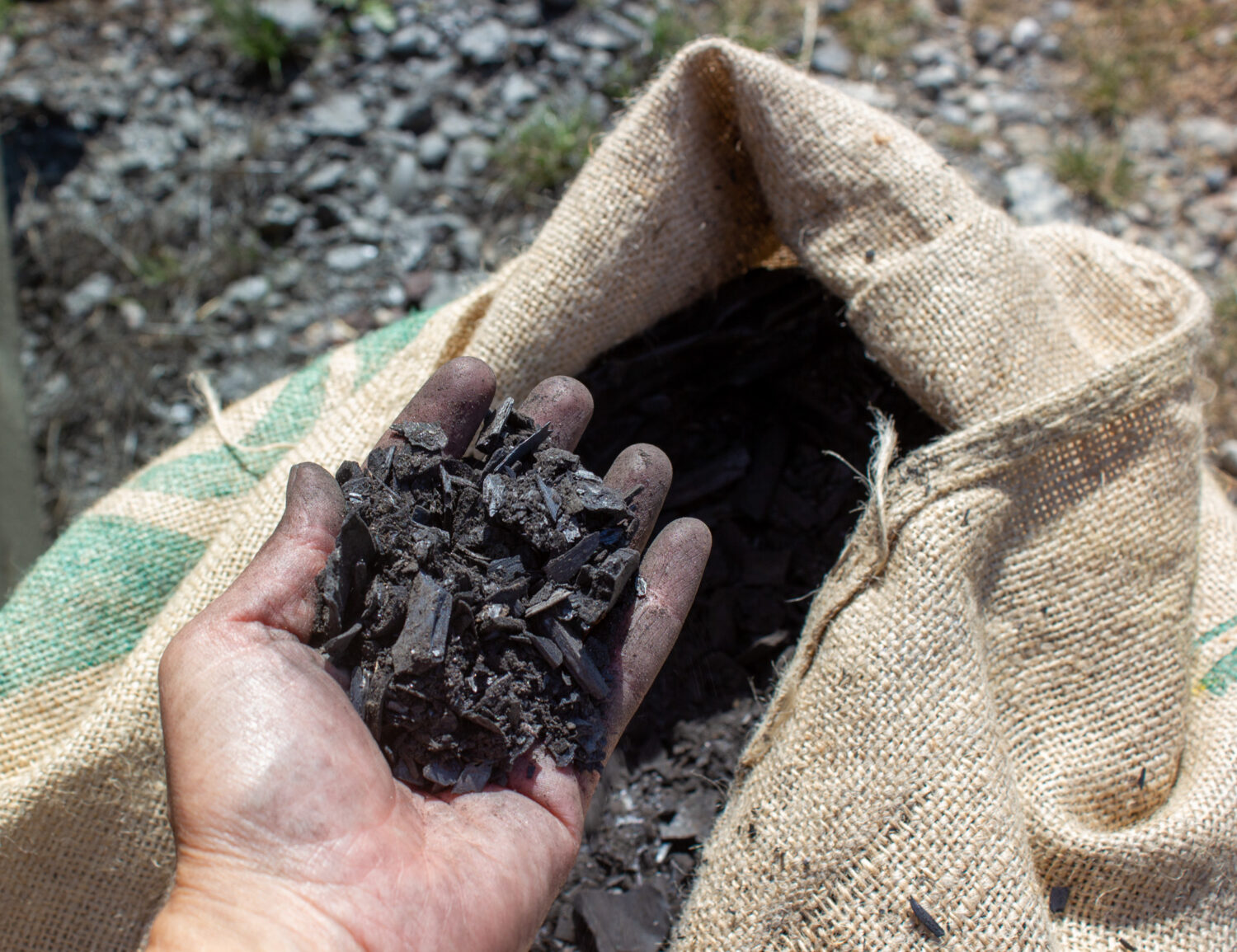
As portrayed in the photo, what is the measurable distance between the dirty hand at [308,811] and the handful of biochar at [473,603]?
6 cm

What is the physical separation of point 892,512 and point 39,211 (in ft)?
11.1

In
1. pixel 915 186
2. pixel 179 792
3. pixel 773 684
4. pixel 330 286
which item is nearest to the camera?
pixel 179 792

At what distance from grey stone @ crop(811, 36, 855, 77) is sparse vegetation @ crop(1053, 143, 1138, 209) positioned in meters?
0.89

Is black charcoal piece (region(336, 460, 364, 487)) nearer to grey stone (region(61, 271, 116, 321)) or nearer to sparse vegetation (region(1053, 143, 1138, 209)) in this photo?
grey stone (region(61, 271, 116, 321))

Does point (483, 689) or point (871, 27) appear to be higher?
point (871, 27)

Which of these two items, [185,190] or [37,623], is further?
[185,190]

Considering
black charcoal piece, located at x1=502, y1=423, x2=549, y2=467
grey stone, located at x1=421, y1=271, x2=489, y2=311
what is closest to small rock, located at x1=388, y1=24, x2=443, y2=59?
grey stone, located at x1=421, y1=271, x2=489, y2=311

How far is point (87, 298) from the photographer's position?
3412mm

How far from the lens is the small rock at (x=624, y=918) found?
2164mm

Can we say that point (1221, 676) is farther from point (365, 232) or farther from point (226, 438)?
point (365, 232)

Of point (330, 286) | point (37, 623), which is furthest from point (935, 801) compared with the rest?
point (330, 286)

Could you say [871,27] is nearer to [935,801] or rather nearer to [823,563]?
[823,563]

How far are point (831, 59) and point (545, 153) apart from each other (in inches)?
49.2

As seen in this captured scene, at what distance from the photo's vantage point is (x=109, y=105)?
12.0ft
